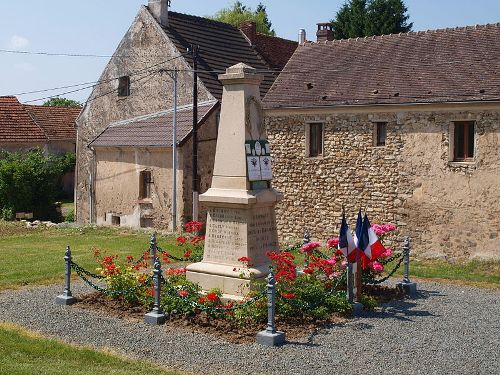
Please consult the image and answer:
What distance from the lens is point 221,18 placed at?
5969 cm

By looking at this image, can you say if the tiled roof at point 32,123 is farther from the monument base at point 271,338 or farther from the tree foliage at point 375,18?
the monument base at point 271,338

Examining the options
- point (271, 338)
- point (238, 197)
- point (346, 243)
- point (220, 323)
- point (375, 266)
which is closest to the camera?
point (271, 338)

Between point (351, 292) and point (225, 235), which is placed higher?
point (225, 235)

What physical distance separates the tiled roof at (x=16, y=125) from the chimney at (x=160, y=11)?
A: 14029mm

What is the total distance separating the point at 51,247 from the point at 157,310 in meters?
10.4

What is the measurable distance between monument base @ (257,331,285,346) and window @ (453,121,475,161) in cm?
1117

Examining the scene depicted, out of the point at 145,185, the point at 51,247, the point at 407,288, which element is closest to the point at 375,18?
the point at 145,185

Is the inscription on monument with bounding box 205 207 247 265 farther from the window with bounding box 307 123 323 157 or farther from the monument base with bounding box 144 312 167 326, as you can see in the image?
the window with bounding box 307 123 323 157

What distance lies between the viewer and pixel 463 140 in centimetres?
1939

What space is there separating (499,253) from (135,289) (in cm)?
1075

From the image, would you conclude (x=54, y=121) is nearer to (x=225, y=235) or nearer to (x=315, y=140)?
(x=315, y=140)

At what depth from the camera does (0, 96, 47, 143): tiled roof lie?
3797 cm

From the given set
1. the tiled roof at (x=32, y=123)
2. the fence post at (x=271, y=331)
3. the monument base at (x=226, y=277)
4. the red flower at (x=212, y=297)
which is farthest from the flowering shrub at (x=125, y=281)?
the tiled roof at (x=32, y=123)

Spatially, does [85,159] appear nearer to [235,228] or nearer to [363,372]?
[235,228]
